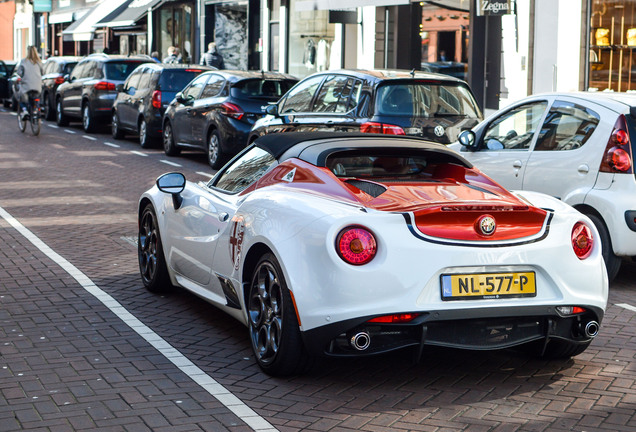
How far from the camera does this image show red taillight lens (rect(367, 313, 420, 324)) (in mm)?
5031

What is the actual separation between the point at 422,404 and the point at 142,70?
1705 centimetres

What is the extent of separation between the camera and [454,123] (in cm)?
1219

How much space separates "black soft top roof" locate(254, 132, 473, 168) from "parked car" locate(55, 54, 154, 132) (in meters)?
18.1

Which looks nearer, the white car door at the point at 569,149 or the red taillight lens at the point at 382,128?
the white car door at the point at 569,149

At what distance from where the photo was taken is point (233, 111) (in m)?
16.3

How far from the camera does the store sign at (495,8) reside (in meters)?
20.2

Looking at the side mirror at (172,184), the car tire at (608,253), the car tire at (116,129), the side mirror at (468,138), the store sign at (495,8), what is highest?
the store sign at (495,8)

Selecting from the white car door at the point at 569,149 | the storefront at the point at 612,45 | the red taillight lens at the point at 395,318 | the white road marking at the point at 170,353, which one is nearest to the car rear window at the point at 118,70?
the storefront at the point at 612,45

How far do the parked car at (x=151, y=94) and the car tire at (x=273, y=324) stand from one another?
14.7 meters

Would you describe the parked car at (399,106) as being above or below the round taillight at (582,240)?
above

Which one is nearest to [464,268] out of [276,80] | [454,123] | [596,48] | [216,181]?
[216,181]

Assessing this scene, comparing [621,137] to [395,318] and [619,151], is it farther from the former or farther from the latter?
[395,318]

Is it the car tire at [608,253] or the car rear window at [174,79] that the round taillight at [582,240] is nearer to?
the car tire at [608,253]

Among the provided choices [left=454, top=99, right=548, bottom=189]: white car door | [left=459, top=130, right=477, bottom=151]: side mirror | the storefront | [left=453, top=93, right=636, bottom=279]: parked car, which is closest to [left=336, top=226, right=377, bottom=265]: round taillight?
[left=453, top=93, right=636, bottom=279]: parked car
